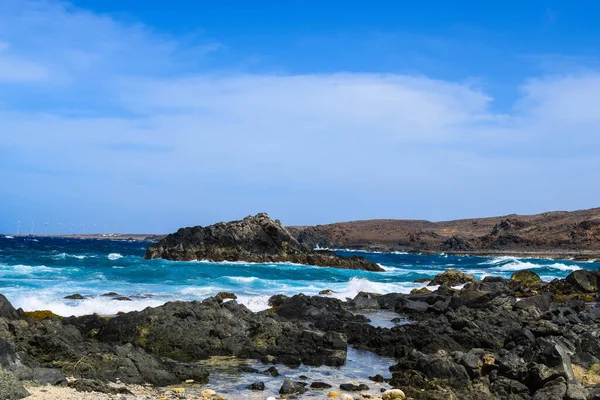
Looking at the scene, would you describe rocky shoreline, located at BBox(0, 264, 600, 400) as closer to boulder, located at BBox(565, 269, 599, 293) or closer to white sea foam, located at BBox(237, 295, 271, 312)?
white sea foam, located at BBox(237, 295, 271, 312)

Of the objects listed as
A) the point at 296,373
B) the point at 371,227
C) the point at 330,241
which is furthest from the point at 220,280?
the point at 371,227

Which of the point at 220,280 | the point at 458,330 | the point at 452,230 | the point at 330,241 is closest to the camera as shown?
the point at 458,330

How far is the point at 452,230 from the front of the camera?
6816 inches

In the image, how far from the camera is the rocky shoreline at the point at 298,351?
34.8 ft

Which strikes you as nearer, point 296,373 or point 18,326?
point 296,373

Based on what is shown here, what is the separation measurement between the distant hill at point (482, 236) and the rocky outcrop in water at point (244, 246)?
163 feet

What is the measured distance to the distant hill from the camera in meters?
115

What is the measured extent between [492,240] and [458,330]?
120362 mm

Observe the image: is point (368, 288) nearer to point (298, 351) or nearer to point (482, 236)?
point (298, 351)

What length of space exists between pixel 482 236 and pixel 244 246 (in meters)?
93.5

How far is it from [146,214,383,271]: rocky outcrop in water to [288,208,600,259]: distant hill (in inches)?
1960

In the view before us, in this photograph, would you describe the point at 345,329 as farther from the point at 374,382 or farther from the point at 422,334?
the point at 374,382

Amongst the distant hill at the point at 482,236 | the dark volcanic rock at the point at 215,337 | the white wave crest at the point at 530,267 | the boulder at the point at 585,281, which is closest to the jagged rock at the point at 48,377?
the dark volcanic rock at the point at 215,337

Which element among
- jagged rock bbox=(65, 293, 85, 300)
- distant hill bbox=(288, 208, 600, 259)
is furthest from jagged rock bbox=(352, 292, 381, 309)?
distant hill bbox=(288, 208, 600, 259)
